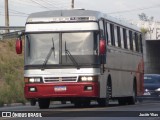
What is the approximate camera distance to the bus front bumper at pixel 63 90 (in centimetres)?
2673

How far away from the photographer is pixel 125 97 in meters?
33.2

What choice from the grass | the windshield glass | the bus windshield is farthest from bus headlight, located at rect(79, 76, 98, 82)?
the windshield glass

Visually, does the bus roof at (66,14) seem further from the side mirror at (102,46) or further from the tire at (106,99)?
the tire at (106,99)

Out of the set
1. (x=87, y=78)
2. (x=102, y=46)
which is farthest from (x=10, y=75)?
(x=102, y=46)

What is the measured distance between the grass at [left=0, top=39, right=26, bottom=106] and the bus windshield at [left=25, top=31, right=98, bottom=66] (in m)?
8.56

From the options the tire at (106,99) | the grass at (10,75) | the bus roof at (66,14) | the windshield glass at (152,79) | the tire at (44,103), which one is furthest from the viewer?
the windshield glass at (152,79)

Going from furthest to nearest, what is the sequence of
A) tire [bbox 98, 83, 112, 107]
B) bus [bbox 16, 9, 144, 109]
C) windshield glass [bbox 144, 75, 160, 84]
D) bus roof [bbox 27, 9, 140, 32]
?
windshield glass [bbox 144, 75, 160, 84], tire [bbox 98, 83, 112, 107], bus roof [bbox 27, 9, 140, 32], bus [bbox 16, 9, 144, 109]

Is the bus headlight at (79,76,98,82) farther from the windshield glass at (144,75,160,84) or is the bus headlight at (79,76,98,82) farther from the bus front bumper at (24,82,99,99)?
the windshield glass at (144,75,160,84)

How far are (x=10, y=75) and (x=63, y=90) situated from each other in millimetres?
19681

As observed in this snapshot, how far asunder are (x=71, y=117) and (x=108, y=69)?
253 inches

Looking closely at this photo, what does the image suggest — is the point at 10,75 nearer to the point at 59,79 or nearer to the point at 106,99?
the point at 106,99

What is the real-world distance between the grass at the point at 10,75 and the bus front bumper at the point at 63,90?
837 centimetres

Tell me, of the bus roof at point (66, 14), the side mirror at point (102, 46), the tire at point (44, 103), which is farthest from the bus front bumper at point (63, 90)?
the bus roof at point (66, 14)

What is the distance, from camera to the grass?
38.4 meters
